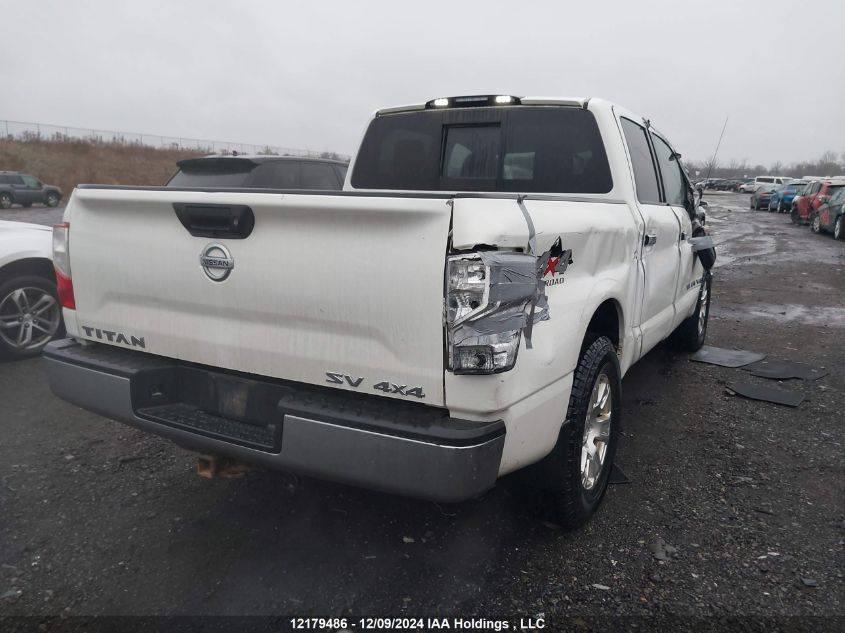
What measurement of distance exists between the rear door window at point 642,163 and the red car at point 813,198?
62.1 feet

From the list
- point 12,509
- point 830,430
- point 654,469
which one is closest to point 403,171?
point 654,469

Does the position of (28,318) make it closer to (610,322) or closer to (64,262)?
(64,262)

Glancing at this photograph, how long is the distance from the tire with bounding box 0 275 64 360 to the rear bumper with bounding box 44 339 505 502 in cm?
283

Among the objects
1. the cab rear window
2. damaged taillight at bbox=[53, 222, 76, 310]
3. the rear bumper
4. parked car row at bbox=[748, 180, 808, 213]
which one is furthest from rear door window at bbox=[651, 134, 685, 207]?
parked car row at bbox=[748, 180, 808, 213]

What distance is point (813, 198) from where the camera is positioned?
21.8 meters

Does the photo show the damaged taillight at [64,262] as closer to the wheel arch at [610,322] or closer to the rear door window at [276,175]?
the wheel arch at [610,322]

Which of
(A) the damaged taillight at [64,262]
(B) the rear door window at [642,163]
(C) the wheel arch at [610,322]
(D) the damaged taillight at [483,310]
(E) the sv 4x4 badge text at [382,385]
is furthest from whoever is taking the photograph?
(B) the rear door window at [642,163]

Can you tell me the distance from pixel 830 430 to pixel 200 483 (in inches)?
159

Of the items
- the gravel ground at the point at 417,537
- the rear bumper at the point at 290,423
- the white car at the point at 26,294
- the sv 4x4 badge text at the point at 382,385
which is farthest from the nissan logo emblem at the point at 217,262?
the white car at the point at 26,294

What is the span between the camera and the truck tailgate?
2.06 m

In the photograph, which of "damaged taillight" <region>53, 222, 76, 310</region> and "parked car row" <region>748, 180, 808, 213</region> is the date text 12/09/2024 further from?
"parked car row" <region>748, 180, 808, 213</region>

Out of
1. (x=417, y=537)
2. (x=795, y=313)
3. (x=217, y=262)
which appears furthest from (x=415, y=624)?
(x=795, y=313)

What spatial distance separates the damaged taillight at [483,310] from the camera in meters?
1.97

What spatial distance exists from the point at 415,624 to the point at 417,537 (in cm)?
59
